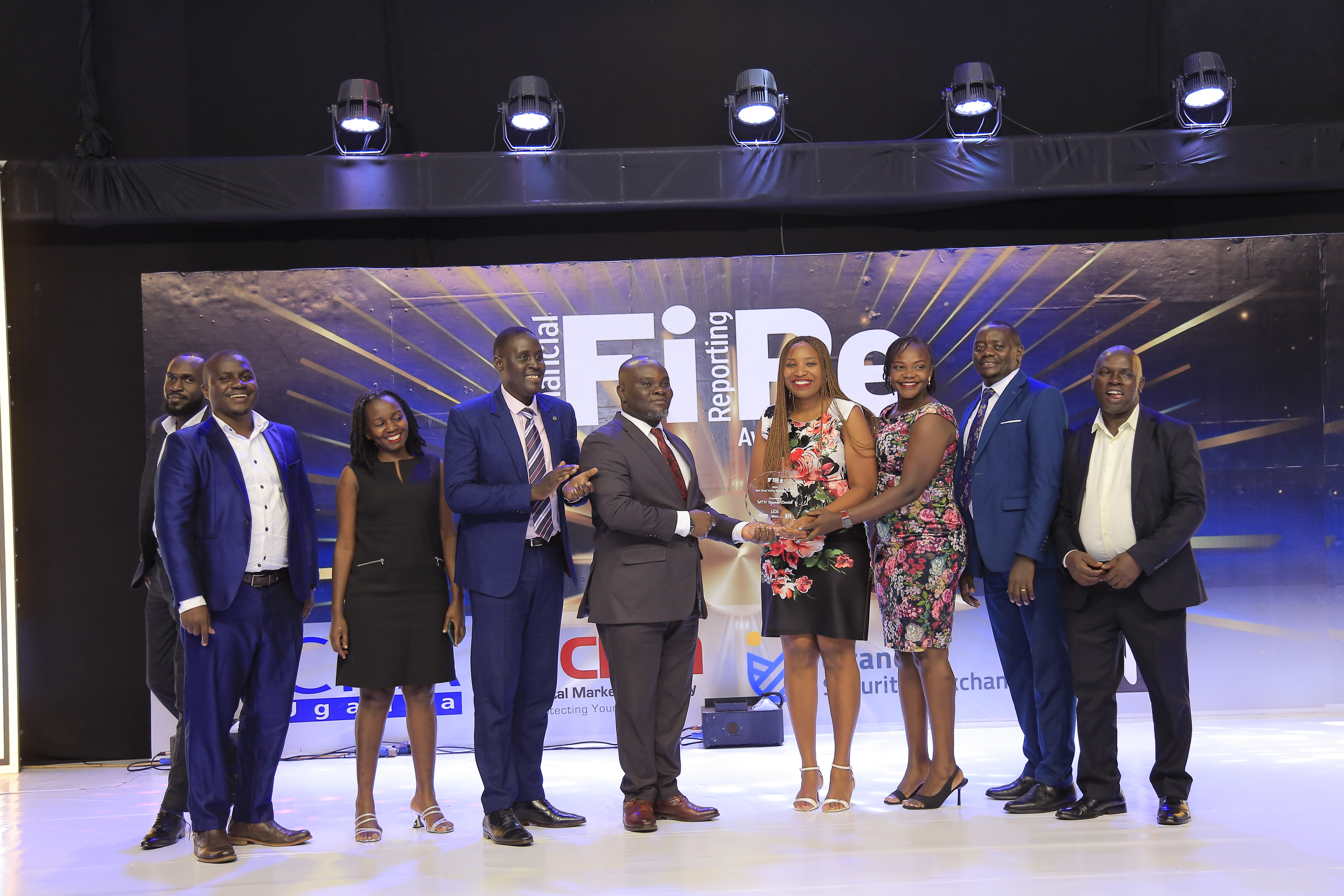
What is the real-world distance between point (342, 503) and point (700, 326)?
101 inches

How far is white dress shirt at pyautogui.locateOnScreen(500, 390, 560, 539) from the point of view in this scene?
154 inches

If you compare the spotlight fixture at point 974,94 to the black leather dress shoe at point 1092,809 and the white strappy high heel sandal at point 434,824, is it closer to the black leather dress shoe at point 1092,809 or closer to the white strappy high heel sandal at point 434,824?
the black leather dress shoe at point 1092,809

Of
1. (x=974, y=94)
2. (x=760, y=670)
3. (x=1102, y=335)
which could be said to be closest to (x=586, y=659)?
(x=760, y=670)

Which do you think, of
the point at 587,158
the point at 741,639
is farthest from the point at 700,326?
the point at 741,639

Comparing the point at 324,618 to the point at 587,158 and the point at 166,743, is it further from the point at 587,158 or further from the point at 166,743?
the point at 587,158

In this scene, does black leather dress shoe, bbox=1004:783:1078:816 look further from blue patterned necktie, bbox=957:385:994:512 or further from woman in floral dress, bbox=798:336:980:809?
blue patterned necktie, bbox=957:385:994:512

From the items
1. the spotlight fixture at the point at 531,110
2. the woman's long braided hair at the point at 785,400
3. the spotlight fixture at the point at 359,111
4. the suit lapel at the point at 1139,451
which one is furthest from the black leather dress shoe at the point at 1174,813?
the spotlight fixture at the point at 359,111

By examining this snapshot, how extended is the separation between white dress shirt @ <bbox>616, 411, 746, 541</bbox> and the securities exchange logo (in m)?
1.85

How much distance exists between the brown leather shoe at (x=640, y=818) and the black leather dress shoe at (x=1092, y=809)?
1538mm

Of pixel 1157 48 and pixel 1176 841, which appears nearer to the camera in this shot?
pixel 1176 841

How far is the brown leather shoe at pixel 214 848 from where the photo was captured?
361cm

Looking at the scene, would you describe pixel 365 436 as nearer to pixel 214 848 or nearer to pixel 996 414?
pixel 214 848

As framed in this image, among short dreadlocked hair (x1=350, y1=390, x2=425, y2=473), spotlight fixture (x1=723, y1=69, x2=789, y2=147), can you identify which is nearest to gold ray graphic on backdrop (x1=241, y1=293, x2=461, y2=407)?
short dreadlocked hair (x1=350, y1=390, x2=425, y2=473)

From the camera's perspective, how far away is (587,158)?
5.77 m
